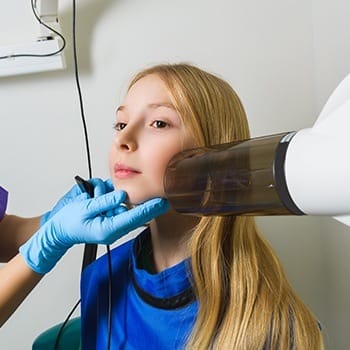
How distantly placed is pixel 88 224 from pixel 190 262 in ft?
0.66

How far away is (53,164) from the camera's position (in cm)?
140

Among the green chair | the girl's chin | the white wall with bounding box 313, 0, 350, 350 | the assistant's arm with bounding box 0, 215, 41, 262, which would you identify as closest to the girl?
the girl's chin

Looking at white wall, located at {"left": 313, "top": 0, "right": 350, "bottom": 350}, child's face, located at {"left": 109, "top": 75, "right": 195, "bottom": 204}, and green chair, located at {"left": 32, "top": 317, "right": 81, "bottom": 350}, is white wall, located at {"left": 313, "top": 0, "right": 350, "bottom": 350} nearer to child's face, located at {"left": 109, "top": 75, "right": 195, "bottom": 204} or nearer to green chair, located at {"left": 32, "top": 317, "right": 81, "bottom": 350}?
child's face, located at {"left": 109, "top": 75, "right": 195, "bottom": 204}

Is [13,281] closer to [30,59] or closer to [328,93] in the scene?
[30,59]

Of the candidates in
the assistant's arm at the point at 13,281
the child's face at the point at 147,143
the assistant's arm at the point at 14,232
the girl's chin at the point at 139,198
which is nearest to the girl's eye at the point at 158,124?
the child's face at the point at 147,143

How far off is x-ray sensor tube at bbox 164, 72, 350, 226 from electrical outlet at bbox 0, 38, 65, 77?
23.8 inches

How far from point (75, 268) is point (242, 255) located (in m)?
0.63

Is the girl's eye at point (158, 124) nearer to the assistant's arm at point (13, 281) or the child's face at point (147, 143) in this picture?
the child's face at point (147, 143)

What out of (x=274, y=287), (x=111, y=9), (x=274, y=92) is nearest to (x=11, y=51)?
(x=111, y=9)

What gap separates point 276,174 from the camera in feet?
1.96

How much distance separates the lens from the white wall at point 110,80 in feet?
4.54

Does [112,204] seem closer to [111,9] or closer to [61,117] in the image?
[61,117]

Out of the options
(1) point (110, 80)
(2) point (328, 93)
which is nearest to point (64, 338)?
(1) point (110, 80)

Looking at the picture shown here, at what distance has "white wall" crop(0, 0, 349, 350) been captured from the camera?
138cm
